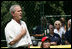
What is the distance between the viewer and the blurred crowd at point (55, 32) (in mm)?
4905

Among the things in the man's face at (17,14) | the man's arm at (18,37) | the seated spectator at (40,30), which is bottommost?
the seated spectator at (40,30)

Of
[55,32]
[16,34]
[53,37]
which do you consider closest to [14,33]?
[16,34]

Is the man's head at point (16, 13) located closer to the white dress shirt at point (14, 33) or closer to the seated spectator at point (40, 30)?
the white dress shirt at point (14, 33)

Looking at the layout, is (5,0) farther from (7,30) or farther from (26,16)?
(7,30)

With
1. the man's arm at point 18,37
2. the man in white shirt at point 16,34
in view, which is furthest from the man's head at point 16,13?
the man's arm at point 18,37

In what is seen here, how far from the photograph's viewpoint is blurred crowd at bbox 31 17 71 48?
491 centimetres

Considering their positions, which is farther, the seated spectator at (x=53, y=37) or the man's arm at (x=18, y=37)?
the seated spectator at (x=53, y=37)

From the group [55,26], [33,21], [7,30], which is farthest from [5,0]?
[7,30]

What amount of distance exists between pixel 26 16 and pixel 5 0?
20.6 inches

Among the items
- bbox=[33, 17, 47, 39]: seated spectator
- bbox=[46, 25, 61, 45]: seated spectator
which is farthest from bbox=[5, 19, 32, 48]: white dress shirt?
bbox=[33, 17, 47, 39]: seated spectator

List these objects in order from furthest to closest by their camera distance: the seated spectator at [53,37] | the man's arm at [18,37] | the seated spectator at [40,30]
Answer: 1. the seated spectator at [40,30]
2. the seated spectator at [53,37]
3. the man's arm at [18,37]

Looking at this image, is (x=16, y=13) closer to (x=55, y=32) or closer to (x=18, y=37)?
(x=18, y=37)

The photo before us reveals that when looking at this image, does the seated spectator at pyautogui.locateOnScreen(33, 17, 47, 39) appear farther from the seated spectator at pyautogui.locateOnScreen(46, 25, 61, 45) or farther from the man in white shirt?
the man in white shirt

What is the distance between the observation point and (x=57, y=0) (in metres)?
11.7
